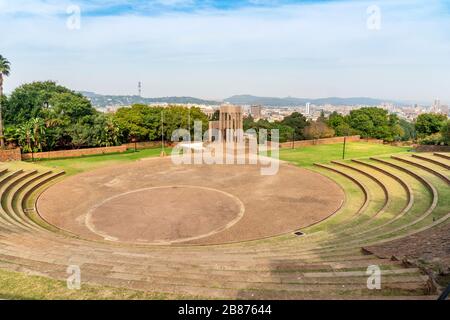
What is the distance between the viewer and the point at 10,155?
32.8m

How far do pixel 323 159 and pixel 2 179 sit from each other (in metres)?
29.7

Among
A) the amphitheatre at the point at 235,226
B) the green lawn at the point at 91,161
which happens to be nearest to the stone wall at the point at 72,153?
the green lawn at the point at 91,161

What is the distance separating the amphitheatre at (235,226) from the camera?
24.5 ft

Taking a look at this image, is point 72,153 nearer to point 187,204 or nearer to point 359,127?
point 187,204

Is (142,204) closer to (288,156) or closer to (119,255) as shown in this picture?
(119,255)

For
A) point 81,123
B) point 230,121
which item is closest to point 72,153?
point 81,123

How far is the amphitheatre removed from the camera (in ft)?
24.5

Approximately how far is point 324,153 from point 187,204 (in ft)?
79.3

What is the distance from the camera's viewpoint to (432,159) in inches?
985

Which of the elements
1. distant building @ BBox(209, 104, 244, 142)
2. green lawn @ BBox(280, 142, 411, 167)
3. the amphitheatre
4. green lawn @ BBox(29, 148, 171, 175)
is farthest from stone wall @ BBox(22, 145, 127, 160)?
green lawn @ BBox(280, 142, 411, 167)

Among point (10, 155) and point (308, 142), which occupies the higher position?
Result: point (308, 142)

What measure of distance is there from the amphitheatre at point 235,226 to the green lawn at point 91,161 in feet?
2.87
